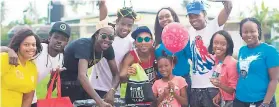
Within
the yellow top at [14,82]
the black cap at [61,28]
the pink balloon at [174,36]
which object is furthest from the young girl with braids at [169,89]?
the yellow top at [14,82]

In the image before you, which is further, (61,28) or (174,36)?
(174,36)

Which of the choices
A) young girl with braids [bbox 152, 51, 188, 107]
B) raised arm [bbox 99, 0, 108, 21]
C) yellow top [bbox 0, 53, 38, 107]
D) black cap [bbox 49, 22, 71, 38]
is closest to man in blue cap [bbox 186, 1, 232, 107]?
young girl with braids [bbox 152, 51, 188, 107]

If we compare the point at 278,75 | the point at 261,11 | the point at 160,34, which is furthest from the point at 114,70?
the point at 261,11

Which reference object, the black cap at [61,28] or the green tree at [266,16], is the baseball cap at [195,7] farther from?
the green tree at [266,16]

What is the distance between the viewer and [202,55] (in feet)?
15.5

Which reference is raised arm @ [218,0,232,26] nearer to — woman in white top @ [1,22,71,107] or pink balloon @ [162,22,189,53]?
pink balloon @ [162,22,189,53]

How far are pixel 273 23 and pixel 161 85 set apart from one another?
27760mm

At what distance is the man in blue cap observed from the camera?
4.71 meters

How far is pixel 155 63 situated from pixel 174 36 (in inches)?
16.3

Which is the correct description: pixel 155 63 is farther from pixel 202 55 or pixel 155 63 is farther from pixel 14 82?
pixel 14 82

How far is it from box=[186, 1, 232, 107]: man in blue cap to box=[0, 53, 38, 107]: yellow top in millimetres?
1935

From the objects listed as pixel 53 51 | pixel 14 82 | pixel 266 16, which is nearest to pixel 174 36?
pixel 53 51

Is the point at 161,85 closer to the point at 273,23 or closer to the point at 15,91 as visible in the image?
the point at 15,91

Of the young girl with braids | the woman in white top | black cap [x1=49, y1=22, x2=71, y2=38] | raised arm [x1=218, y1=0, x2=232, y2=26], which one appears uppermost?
raised arm [x1=218, y1=0, x2=232, y2=26]
